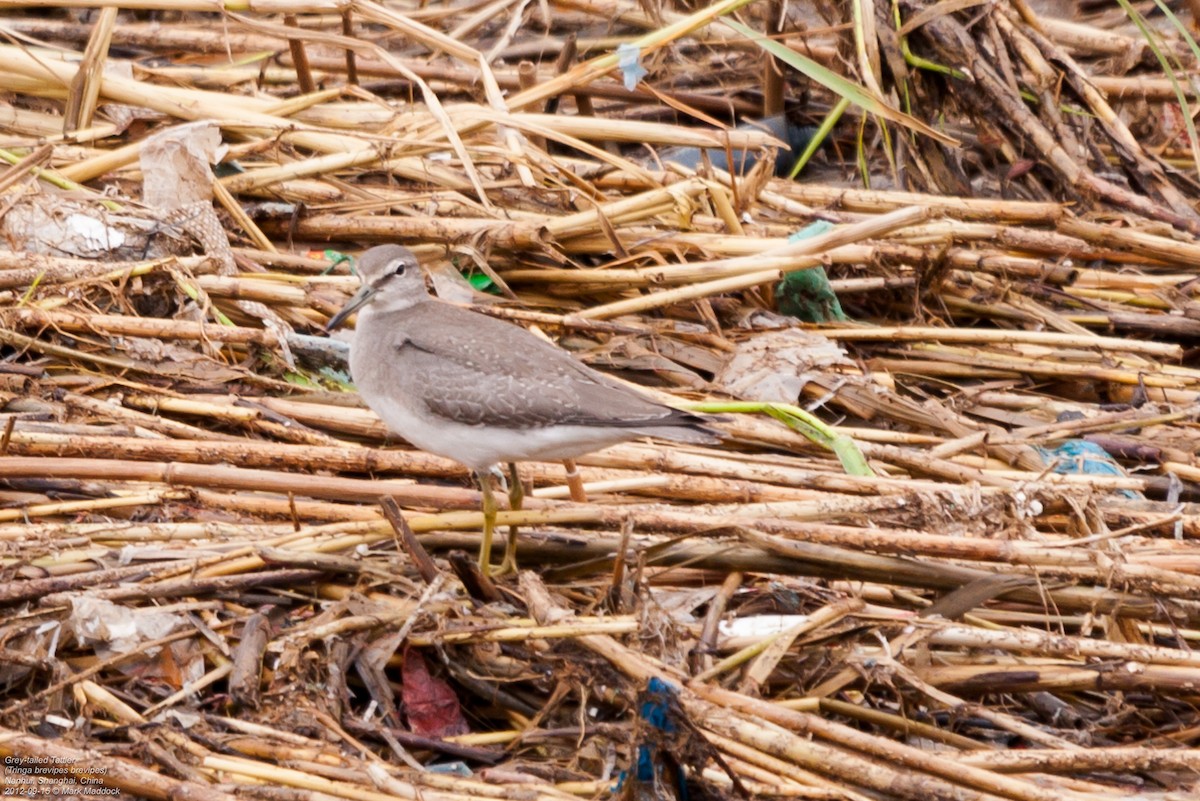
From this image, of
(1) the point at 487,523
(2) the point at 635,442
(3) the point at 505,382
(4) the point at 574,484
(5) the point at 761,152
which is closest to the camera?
(1) the point at 487,523

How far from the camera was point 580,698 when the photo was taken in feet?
14.5

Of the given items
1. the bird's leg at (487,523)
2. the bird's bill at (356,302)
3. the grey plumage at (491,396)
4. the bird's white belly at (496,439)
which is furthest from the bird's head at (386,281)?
the bird's leg at (487,523)

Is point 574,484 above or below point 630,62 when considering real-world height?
below

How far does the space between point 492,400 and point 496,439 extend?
0.45 feet

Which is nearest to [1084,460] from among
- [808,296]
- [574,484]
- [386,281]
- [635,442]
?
[808,296]

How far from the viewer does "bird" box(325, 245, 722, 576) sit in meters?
4.99

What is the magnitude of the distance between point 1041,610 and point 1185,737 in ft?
2.12

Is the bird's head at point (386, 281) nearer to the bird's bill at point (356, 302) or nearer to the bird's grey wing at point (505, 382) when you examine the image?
the bird's bill at point (356, 302)

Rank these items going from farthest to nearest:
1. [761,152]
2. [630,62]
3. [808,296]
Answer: [761,152], [630,62], [808,296]

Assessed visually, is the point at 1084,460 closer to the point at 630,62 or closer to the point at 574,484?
the point at 574,484

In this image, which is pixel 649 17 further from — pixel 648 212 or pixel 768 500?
pixel 768 500

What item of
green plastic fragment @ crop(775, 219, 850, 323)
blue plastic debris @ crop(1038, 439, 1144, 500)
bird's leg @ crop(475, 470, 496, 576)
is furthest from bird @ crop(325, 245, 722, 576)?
blue plastic debris @ crop(1038, 439, 1144, 500)

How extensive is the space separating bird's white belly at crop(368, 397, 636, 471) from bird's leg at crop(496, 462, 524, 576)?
182mm

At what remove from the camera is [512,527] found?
5074mm
